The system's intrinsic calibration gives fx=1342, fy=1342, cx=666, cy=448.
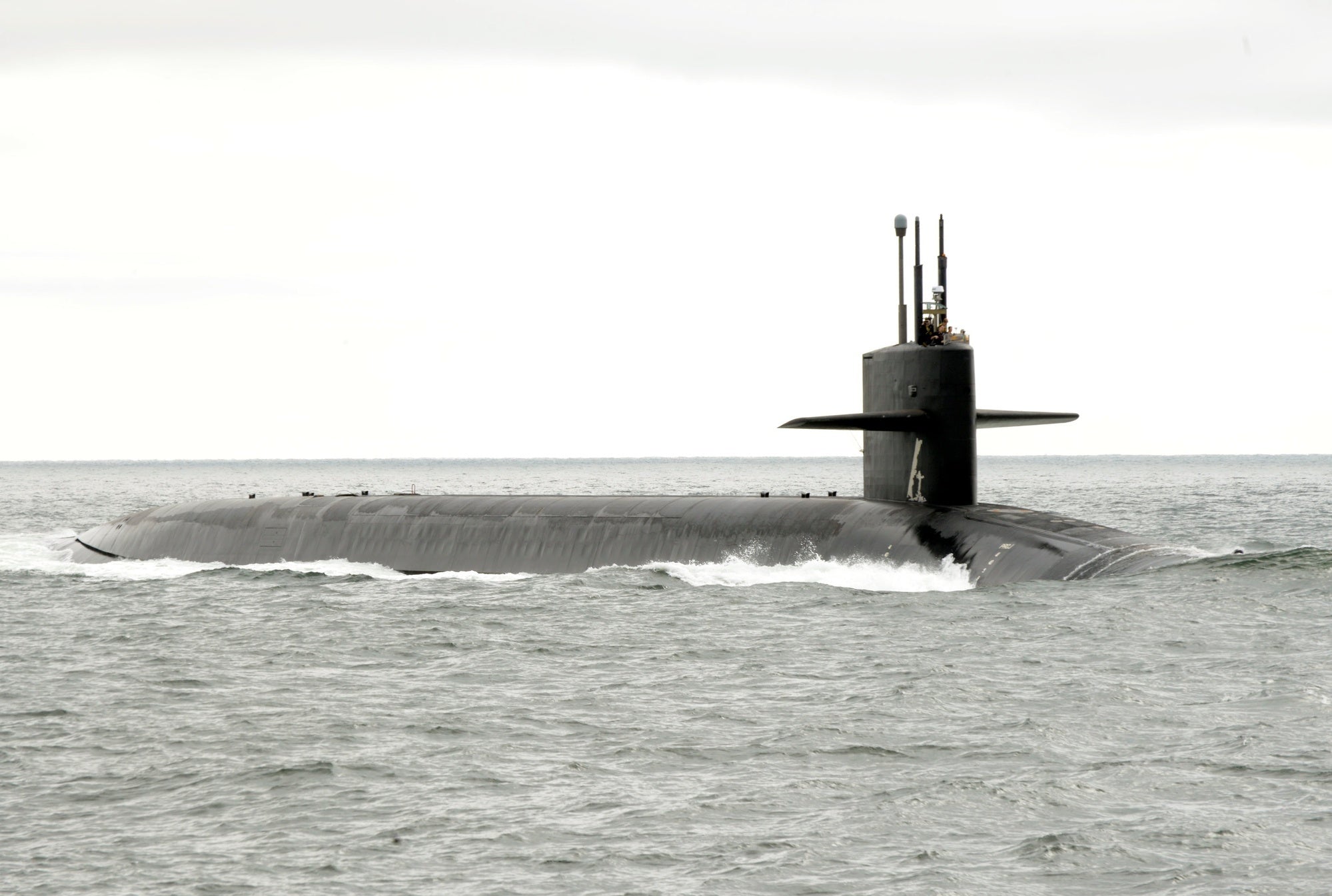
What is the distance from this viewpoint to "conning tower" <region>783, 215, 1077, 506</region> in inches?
891

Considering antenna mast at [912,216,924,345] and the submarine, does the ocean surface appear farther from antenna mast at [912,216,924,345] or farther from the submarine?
antenna mast at [912,216,924,345]

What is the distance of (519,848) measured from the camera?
9.70 metres

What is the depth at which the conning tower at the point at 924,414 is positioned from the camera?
22625 millimetres

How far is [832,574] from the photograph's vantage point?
2261 cm

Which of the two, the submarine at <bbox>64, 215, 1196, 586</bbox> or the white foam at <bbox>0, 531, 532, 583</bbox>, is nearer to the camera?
the submarine at <bbox>64, 215, 1196, 586</bbox>

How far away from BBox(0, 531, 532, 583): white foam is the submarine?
307 millimetres

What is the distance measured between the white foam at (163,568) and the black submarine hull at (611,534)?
0.92 ft

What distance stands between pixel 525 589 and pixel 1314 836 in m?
15.9

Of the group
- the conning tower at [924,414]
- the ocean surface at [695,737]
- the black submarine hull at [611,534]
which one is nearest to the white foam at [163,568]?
the black submarine hull at [611,534]

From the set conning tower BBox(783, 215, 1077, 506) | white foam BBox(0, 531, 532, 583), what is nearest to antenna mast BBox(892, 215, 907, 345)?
conning tower BBox(783, 215, 1077, 506)

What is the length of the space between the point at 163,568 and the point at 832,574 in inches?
638

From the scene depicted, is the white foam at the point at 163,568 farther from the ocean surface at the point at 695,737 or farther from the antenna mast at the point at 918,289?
the antenna mast at the point at 918,289

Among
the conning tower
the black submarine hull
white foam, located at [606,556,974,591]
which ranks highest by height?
the conning tower

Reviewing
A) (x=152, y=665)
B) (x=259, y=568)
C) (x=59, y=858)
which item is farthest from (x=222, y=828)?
(x=259, y=568)
